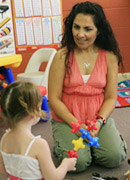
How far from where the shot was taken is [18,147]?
0.98 meters

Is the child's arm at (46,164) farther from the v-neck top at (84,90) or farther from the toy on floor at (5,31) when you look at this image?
the toy on floor at (5,31)

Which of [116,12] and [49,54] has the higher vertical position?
[116,12]

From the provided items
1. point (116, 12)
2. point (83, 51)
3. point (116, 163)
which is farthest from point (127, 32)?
point (116, 163)

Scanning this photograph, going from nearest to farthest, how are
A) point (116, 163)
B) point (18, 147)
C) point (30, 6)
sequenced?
point (18, 147), point (116, 163), point (30, 6)

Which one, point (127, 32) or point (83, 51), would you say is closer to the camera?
point (83, 51)

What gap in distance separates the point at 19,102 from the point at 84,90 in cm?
77

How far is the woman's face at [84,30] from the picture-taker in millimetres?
1562

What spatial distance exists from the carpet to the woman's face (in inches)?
55.9

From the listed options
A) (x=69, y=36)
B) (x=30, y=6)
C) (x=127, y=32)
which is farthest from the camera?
(x=127, y=32)

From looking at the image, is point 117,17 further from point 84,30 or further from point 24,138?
point 24,138

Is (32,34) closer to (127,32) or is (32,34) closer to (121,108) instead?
(127,32)

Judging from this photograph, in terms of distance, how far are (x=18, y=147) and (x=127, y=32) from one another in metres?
3.16

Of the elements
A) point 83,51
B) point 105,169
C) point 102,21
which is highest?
point 102,21

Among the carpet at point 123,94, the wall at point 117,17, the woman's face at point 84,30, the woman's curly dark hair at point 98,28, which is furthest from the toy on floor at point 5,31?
the woman's face at point 84,30
